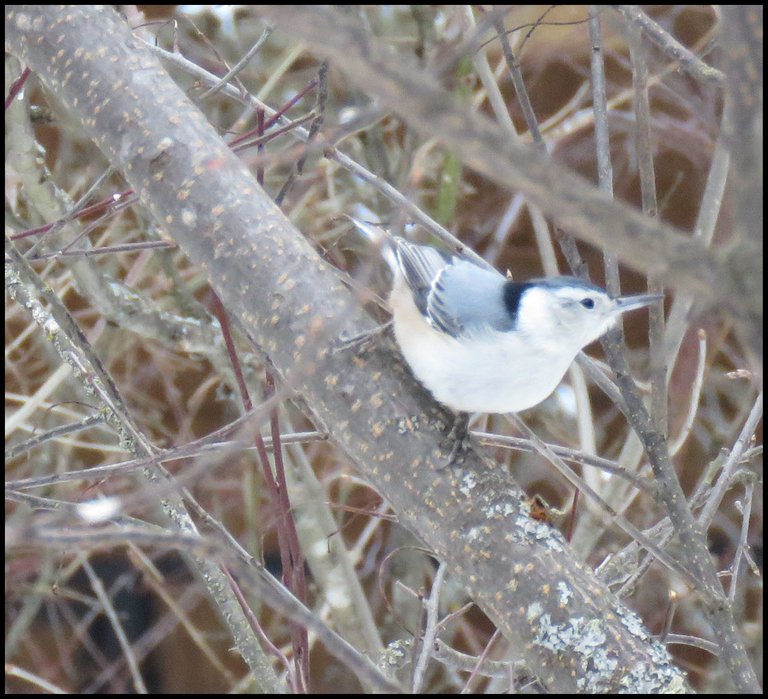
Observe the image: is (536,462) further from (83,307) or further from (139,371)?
(83,307)

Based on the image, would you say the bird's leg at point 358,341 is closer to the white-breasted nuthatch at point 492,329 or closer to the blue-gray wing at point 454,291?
the white-breasted nuthatch at point 492,329

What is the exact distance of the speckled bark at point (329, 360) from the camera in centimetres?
116

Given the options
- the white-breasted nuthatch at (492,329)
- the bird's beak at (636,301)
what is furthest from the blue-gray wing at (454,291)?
the bird's beak at (636,301)

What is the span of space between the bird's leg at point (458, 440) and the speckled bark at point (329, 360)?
0.05 ft

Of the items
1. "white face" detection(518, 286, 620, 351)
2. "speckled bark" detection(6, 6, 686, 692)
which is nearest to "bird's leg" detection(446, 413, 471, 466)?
"speckled bark" detection(6, 6, 686, 692)

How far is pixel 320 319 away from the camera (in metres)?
1.37

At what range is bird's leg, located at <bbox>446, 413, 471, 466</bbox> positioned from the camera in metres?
1.32

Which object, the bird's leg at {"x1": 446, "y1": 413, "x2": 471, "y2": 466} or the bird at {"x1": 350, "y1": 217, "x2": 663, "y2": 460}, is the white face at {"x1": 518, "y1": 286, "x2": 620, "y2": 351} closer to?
Result: the bird at {"x1": 350, "y1": 217, "x2": 663, "y2": 460}

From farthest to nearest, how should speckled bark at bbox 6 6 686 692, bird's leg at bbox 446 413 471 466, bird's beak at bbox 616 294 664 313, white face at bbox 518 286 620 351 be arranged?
white face at bbox 518 286 620 351
bird's beak at bbox 616 294 664 313
bird's leg at bbox 446 413 471 466
speckled bark at bbox 6 6 686 692

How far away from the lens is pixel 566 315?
64.3 inches

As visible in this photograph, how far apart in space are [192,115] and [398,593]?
2.08 metres

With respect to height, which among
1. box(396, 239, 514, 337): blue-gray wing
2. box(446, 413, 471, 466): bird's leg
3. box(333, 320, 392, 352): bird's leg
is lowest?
box(446, 413, 471, 466): bird's leg

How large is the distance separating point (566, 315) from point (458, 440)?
16.5 inches

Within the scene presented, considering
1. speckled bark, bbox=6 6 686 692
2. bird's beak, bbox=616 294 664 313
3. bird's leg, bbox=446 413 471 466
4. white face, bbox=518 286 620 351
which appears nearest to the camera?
speckled bark, bbox=6 6 686 692
